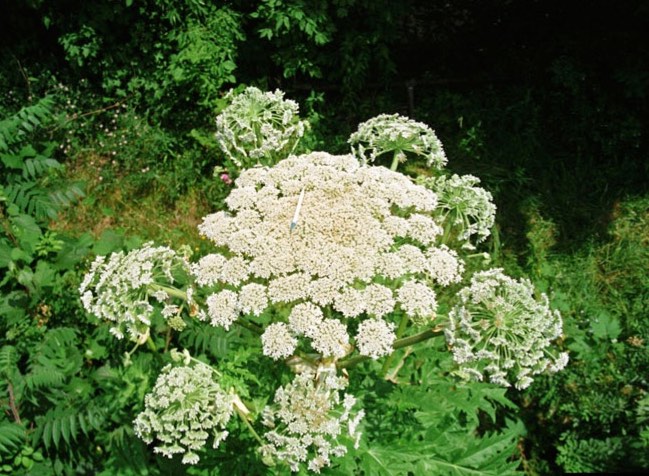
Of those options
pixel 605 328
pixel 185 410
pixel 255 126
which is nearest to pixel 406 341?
pixel 185 410

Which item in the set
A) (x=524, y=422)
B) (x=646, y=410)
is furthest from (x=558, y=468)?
(x=646, y=410)

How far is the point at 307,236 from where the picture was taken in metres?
3.21

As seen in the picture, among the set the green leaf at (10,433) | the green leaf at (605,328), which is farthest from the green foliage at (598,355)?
the green leaf at (10,433)

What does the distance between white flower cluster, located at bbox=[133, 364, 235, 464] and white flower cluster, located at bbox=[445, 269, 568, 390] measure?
1.23 metres

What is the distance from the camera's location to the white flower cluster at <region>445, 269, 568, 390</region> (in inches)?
112

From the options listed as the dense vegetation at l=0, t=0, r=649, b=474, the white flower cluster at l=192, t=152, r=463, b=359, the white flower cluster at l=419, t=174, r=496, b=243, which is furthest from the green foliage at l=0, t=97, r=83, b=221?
the white flower cluster at l=419, t=174, r=496, b=243

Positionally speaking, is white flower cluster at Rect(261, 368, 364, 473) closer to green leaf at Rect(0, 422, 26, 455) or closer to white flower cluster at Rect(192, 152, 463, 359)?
white flower cluster at Rect(192, 152, 463, 359)

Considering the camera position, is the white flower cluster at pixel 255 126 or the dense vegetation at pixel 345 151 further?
the dense vegetation at pixel 345 151

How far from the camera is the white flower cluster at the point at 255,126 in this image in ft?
12.4

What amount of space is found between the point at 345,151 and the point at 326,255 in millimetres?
4622

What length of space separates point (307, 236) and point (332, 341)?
60 cm

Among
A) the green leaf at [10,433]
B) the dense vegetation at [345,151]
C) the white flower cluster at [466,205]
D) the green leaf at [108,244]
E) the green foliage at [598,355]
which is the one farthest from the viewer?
the green leaf at [108,244]

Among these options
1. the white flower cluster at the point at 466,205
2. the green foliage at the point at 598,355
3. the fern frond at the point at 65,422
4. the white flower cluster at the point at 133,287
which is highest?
the white flower cluster at the point at 466,205

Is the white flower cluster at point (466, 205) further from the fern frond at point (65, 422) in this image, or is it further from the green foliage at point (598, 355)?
the fern frond at point (65, 422)
